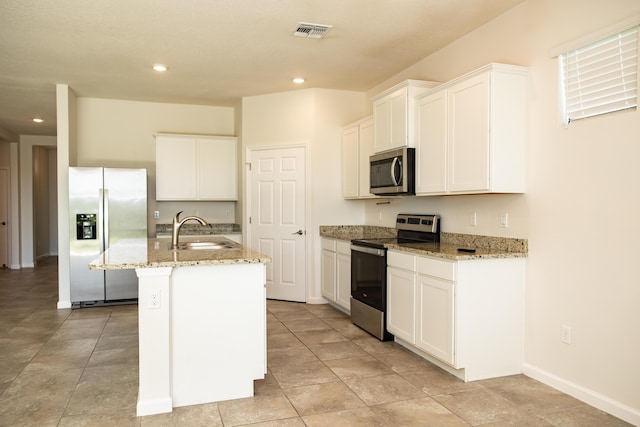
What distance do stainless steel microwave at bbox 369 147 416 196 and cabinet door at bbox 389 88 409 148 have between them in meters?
0.08

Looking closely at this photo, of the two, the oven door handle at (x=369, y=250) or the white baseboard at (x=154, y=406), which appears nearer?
the white baseboard at (x=154, y=406)

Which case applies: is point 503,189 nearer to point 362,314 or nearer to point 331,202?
point 362,314

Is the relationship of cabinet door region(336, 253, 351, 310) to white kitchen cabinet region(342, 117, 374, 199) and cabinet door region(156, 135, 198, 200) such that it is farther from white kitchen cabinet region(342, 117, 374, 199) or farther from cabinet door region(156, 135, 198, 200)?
cabinet door region(156, 135, 198, 200)

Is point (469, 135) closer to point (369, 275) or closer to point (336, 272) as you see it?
point (369, 275)

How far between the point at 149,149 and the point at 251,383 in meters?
4.53

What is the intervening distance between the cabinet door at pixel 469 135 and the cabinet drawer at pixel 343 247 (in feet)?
5.54

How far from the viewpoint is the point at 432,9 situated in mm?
3385

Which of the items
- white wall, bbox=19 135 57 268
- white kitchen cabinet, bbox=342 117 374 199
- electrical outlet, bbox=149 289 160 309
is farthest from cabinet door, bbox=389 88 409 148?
white wall, bbox=19 135 57 268

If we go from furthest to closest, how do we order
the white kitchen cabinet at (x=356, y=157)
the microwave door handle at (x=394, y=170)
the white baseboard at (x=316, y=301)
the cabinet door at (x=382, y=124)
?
1. the white baseboard at (x=316, y=301)
2. the white kitchen cabinet at (x=356, y=157)
3. the cabinet door at (x=382, y=124)
4. the microwave door handle at (x=394, y=170)

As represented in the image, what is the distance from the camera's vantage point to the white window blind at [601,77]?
254 cm

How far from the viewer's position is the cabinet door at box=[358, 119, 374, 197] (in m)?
5.05

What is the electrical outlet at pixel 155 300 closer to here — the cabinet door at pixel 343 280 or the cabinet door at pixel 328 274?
the cabinet door at pixel 343 280

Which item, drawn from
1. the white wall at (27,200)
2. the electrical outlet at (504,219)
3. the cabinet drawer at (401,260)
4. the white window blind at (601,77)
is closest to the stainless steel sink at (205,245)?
the cabinet drawer at (401,260)

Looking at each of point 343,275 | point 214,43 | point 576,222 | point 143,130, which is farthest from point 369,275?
point 143,130
